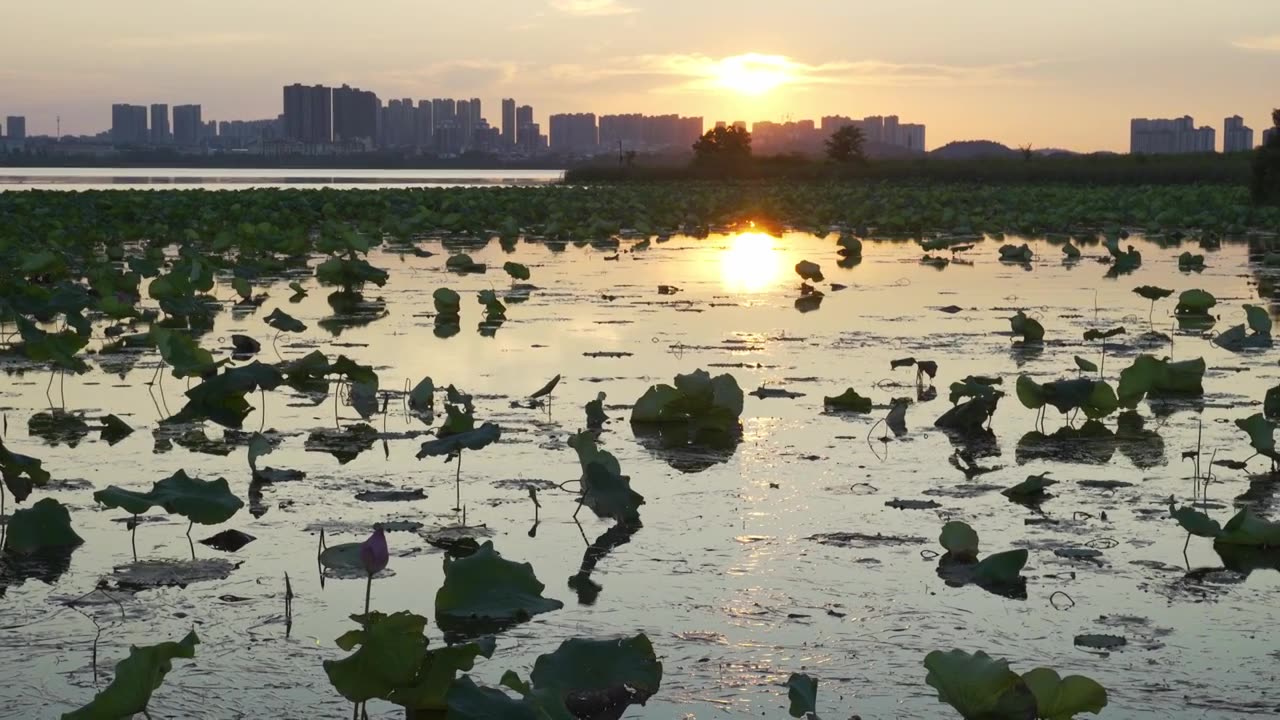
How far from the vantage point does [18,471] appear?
405 cm

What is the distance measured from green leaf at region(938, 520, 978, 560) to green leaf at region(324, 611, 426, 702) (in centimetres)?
153

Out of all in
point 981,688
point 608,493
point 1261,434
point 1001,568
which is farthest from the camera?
point 1261,434

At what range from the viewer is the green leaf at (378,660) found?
2.55 meters

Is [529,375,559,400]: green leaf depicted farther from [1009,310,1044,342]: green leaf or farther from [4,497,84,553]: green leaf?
[1009,310,1044,342]: green leaf

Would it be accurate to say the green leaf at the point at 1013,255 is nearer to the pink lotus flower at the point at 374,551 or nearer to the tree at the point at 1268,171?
the tree at the point at 1268,171

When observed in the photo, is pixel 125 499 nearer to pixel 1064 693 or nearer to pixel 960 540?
pixel 960 540

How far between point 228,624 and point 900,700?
1379 millimetres

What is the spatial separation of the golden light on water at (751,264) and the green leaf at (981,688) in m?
8.94

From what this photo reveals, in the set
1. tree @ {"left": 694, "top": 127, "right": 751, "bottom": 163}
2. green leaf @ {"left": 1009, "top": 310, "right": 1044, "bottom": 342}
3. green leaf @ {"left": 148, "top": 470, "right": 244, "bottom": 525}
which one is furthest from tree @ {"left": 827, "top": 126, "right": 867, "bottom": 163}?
green leaf @ {"left": 148, "top": 470, "right": 244, "bottom": 525}

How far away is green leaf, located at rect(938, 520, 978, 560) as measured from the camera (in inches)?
145

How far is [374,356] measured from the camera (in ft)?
24.9

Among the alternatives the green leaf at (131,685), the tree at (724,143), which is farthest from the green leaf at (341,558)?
the tree at (724,143)

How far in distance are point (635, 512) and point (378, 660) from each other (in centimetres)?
157

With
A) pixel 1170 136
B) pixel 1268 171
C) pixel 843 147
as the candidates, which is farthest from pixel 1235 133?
pixel 1268 171
